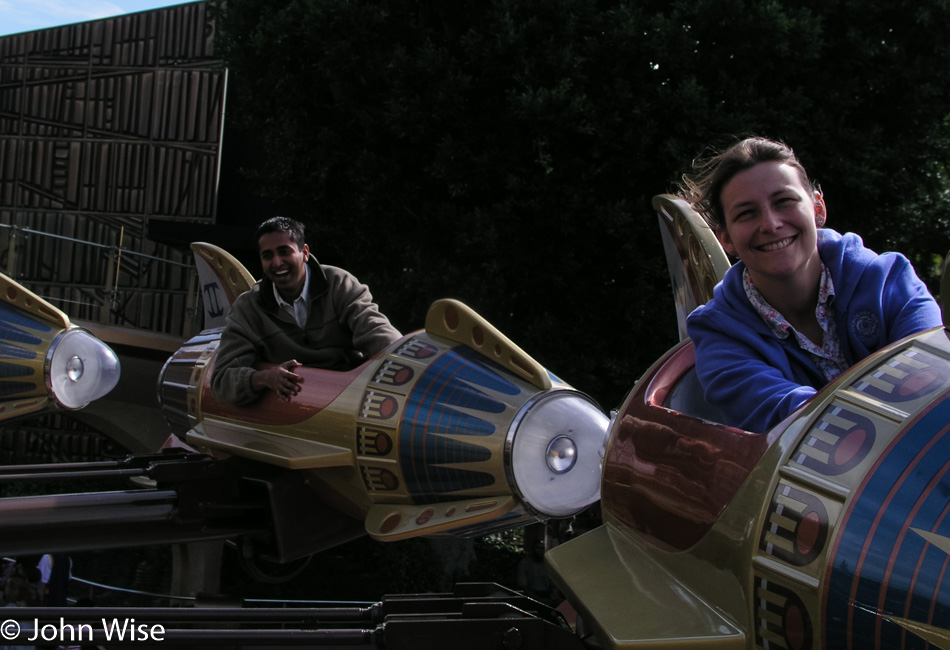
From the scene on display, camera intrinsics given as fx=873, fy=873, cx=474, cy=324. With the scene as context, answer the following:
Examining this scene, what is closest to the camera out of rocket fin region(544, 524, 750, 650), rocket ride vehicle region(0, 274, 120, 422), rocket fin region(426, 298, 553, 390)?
rocket fin region(544, 524, 750, 650)

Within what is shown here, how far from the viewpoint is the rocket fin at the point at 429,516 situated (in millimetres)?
2598

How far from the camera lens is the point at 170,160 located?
11.5 meters

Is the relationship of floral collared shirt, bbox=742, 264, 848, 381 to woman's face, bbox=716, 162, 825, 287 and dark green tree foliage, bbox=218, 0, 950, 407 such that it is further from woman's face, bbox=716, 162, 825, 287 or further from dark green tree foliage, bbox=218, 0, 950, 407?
dark green tree foliage, bbox=218, 0, 950, 407

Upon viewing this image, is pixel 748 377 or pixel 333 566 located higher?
pixel 748 377

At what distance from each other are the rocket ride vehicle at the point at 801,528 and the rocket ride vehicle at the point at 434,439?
103 cm

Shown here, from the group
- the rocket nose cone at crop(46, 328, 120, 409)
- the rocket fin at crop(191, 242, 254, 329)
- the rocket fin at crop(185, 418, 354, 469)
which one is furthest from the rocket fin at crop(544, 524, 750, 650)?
the rocket nose cone at crop(46, 328, 120, 409)

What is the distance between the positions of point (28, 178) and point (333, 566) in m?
7.18

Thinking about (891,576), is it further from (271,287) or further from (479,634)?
(271,287)

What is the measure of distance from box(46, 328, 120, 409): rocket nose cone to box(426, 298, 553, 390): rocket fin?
103 inches

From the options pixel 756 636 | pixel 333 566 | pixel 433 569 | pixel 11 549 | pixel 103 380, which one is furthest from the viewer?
pixel 333 566

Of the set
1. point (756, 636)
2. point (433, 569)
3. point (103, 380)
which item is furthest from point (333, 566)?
point (756, 636)

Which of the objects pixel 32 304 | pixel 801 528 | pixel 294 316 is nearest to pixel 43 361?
pixel 32 304

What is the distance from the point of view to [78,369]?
500 cm

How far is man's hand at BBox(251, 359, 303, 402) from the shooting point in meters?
3.24
